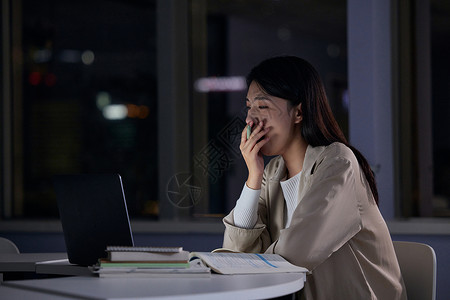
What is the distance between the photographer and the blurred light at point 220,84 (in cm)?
428

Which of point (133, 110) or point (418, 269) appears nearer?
point (418, 269)

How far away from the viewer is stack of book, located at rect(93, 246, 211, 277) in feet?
5.70

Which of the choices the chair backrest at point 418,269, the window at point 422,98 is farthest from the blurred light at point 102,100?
the chair backrest at point 418,269

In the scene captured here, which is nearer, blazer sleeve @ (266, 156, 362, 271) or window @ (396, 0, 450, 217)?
blazer sleeve @ (266, 156, 362, 271)

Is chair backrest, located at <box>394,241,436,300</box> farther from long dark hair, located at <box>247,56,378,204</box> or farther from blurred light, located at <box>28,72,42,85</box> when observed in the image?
blurred light, located at <box>28,72,42,85</box>

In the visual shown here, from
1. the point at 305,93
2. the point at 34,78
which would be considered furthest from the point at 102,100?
the point at 305,93

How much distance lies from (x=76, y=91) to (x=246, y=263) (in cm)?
304

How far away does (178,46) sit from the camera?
13.7 ft

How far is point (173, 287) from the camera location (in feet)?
5.10

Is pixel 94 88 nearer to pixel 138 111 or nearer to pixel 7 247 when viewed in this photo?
pixel 138 111

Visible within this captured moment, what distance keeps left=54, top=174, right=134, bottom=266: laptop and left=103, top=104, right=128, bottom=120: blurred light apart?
248 centimetres

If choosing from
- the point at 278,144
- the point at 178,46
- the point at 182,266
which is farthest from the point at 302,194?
the point at 178,46

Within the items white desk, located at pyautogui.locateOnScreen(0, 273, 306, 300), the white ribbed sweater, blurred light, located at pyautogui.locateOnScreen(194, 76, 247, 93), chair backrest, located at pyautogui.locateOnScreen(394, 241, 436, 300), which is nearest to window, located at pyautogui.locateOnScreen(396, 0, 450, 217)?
blurred light, located at pyautogui.locateOnScreen(194, 76, 247, 93)

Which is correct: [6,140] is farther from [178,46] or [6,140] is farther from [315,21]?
[315,21]
